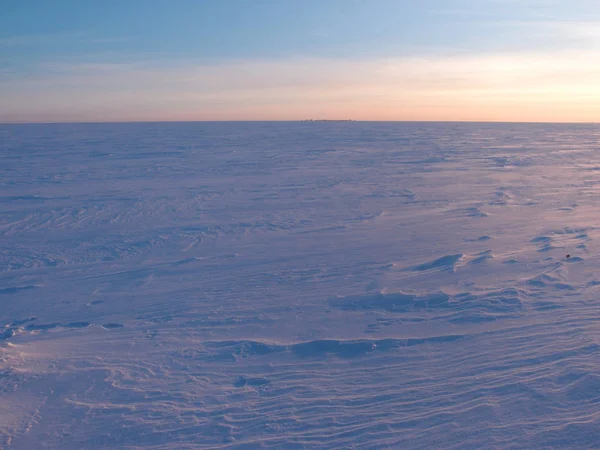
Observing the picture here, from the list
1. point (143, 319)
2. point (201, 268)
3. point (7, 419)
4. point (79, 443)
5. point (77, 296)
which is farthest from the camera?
point (201, 268)

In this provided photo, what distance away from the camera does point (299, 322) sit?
4.83 metres

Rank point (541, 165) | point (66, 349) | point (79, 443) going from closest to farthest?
point (79, 443)
point (66, 349)
point (541, 165)

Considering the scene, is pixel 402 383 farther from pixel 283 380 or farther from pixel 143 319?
pixel 143 319

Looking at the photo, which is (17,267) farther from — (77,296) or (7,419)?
(7,419)

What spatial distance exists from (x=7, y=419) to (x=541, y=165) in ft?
56.7

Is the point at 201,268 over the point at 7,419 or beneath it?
over

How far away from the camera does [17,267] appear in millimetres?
6453

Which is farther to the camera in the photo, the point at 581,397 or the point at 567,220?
the point at 567,220

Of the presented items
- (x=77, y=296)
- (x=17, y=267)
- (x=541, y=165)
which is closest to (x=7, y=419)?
(x=77, y=296)

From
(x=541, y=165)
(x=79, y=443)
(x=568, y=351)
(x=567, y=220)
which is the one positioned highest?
(x=541, y=165)

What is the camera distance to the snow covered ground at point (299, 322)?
3.30 metres

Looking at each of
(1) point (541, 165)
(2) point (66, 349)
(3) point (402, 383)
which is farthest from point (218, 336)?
(1) point (541, 165)

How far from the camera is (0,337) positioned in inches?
181

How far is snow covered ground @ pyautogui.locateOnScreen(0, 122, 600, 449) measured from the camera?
3.30m
